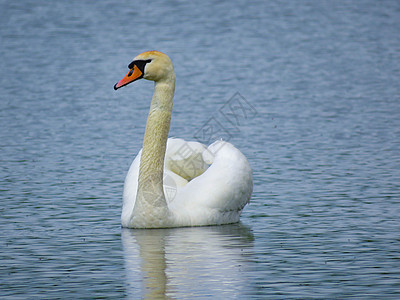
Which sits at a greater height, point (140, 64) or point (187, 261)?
point (140, 64)

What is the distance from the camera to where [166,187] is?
12125mm

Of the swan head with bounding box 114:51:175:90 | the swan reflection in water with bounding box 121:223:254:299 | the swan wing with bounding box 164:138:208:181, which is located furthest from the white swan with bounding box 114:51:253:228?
the swan wing with bounding box 164:138:208:181

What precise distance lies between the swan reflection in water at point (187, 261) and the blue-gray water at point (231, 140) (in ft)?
0.07

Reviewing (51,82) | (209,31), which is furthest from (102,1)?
(51,82)

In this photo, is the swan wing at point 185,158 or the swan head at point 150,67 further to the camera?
the swan wing at point 185,158

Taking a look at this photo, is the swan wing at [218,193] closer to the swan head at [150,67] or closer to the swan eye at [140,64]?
the swan head at [150,67]

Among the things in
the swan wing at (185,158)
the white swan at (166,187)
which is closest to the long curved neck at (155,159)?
the white swan at (166,187)

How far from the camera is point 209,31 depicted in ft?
118

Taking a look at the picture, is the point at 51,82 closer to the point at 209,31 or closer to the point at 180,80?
the point at 180,80

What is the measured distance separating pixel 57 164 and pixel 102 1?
3077 centimetres

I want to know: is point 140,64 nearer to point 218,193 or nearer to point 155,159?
point 155,159

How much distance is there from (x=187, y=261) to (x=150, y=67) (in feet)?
8.28

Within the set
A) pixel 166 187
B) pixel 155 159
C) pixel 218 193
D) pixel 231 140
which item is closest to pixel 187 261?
pixel 218 193

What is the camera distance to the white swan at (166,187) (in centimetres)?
1127
